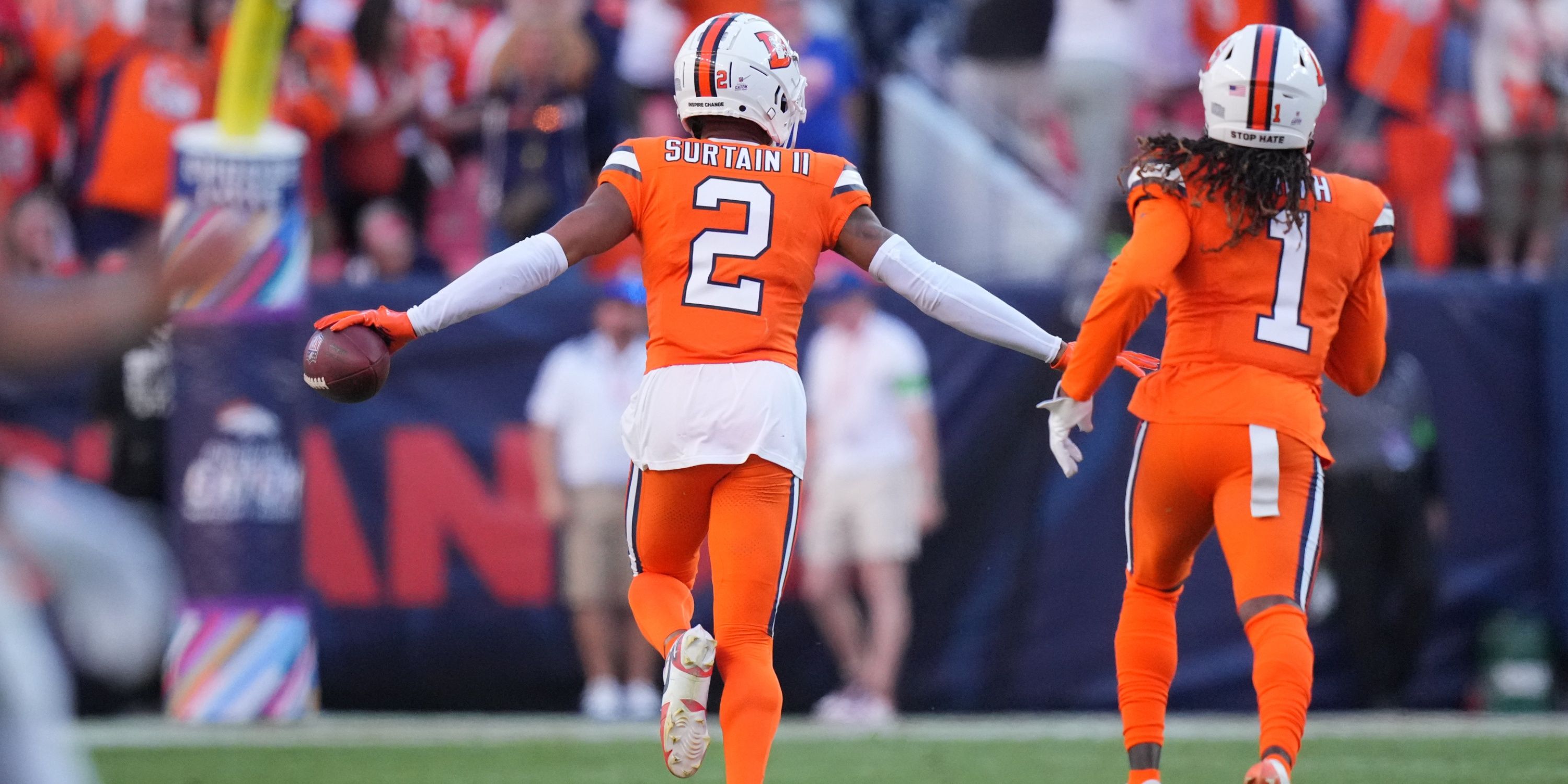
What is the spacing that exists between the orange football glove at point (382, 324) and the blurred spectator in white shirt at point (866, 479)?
455 centimetres

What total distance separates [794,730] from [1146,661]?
144 inches

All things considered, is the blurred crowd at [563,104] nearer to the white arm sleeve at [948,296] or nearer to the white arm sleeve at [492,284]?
the white arm sleeve at [948,296]

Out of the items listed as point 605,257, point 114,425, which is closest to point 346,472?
point 114,425

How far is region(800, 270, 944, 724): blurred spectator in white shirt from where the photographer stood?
9.27 meters

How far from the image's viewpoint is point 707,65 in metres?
5.09

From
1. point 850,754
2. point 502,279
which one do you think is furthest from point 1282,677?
point 850,754

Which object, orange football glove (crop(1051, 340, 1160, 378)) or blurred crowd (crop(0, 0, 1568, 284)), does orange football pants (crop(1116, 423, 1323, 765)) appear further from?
blurred crowd (crop(0, 0, 1568, 284))

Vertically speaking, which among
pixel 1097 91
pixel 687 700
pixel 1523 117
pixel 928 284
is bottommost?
pixel 687 700

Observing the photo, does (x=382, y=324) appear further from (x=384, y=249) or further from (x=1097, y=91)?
(x=1097, y=91)

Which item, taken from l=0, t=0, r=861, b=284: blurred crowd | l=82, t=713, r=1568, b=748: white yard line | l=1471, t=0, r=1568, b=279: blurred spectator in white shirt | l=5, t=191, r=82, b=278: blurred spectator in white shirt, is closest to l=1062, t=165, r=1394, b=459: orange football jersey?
l=82, t=713, r=1568, b=748: white yard line

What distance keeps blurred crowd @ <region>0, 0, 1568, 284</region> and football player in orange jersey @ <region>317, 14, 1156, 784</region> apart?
4540mm

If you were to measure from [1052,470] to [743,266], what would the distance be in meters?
4.89

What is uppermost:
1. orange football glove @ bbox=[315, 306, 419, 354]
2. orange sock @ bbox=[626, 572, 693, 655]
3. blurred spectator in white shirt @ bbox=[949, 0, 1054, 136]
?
blurred spectator in white shirt @ bbox=[949, 0, 1054, 136]

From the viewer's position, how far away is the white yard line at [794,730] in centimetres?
823
